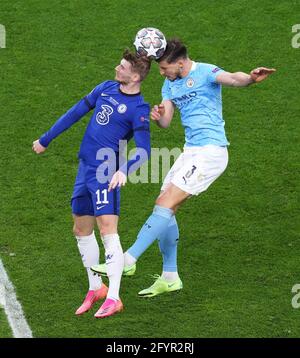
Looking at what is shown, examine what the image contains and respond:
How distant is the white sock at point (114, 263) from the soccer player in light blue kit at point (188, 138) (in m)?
0.10

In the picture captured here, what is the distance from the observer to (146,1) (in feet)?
55.4

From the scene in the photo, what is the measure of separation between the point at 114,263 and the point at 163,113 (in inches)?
60.5

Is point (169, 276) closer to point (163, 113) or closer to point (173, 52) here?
point (163, 113)

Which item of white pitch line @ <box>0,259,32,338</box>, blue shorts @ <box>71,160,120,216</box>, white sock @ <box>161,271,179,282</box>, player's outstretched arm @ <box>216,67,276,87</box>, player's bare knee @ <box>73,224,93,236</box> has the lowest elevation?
white pitch line @ <box>0,259,32,338</box>

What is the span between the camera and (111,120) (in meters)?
10.8

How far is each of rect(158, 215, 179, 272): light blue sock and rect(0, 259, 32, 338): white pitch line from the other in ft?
5.03

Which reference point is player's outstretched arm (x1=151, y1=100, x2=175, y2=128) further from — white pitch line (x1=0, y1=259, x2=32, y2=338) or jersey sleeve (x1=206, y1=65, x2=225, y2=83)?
white pitch line (x1=0, y1=259, x2=32, y2=338)

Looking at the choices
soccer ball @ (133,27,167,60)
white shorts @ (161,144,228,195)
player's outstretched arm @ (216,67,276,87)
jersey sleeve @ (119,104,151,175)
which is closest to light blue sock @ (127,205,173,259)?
white shorts @ (161,144,228,195)

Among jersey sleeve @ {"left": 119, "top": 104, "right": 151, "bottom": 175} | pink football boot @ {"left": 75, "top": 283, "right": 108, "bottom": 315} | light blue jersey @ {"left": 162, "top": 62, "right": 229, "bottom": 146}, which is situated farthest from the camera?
light blue jersey @ {"left": 162, "top": 62, "right": 229, "bottom": 146}

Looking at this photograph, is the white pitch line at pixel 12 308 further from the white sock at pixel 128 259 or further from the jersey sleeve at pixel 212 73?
the jersey sleeve at pixel 212 73

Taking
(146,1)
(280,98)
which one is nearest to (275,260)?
(280,98)

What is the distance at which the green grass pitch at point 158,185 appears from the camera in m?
11.1

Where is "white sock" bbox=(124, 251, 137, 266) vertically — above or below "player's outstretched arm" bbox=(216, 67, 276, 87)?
below

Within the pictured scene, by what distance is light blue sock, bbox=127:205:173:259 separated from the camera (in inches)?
424
